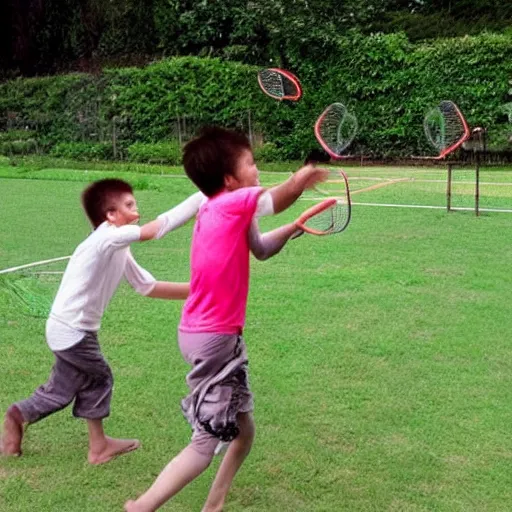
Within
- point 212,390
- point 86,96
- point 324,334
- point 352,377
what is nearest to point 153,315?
point 324,334

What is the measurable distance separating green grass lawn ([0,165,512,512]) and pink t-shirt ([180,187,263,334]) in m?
0.77

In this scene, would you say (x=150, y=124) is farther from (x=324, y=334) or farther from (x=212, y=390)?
(x=212, y=390)

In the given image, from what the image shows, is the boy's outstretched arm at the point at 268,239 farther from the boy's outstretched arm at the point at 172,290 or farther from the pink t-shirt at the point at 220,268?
the boy's outstretched arm at the point at 172,290

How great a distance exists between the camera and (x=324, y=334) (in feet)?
18.0

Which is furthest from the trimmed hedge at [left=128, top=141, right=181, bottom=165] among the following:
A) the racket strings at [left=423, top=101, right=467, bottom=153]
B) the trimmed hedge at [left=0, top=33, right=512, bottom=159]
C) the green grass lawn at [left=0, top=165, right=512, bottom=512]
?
the green grass lawn at [left=0, top=165, right=512, bottom=512]

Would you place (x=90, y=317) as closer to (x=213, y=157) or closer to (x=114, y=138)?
(x=213, y=157)

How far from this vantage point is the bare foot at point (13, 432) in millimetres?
3631

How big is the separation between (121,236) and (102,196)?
0.28 metres

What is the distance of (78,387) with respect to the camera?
3598 millimetres

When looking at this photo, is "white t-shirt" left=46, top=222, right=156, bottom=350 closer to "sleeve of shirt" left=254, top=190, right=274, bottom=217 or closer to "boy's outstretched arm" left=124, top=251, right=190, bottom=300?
"boy's outstretched arm" left=124, top=251, right=190, bottom=300

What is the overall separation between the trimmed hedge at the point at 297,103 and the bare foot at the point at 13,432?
16359 millimetres

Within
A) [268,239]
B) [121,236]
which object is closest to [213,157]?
[268,239]

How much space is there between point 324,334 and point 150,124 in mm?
17049

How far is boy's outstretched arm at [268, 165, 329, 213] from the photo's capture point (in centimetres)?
267
